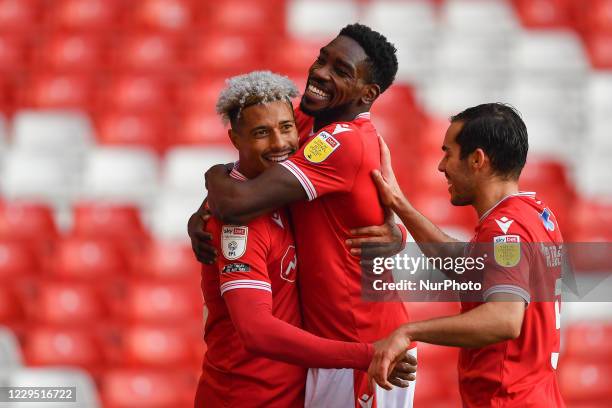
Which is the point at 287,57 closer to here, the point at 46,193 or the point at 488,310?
the point at 46,193

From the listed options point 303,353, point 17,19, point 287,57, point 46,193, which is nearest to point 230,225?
point 303,353

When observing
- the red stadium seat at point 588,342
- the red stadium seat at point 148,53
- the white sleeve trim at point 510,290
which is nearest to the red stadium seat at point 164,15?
the red stadium seat at point 148,53

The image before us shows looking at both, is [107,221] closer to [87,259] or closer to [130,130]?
[87,259]

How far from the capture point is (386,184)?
8.84ft

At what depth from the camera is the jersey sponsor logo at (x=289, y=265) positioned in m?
2.62

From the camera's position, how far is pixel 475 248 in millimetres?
2465

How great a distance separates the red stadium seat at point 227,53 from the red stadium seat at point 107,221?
126cm

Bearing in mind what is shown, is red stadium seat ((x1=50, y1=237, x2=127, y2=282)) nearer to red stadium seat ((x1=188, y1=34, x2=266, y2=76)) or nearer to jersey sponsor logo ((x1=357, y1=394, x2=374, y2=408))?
red stadium seat ((x1=188, y1=34, x2=266, y2=76))

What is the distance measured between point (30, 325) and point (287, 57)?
2415mm

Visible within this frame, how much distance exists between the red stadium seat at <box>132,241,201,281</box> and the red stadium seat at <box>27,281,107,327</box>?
0.97 feet

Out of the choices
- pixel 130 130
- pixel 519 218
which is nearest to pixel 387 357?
pixel 519 218

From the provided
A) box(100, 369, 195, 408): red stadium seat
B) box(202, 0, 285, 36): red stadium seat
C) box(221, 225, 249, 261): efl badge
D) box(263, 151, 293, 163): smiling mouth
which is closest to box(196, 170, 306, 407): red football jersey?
box(221, 225, 249, 261): efl badge

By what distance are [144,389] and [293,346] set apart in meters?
2.70

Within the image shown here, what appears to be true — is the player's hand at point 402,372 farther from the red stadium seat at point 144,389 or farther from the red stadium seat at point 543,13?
the red stadium seat at point 543,13
